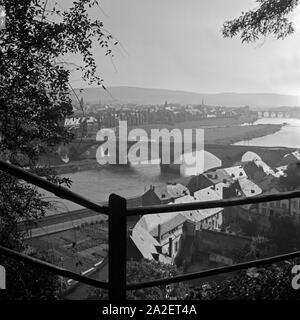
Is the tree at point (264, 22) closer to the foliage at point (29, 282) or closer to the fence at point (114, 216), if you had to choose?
the fence at point (114, 216)

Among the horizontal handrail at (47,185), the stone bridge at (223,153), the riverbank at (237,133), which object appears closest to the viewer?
the horizontal handrail at (47,185)

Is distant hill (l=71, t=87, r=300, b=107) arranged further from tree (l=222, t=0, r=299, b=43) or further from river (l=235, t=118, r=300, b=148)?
tree (l=222, t=0, r=299, b=43)

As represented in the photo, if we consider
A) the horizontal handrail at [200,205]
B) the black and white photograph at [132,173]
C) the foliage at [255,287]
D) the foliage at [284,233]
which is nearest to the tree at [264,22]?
the black and white photograph at [132,173]

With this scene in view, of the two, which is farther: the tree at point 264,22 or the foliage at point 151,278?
the tree at point 264,22

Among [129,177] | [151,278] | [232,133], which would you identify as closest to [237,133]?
[232,133]
